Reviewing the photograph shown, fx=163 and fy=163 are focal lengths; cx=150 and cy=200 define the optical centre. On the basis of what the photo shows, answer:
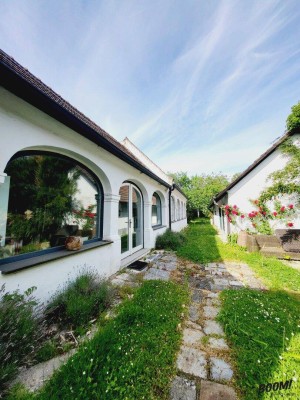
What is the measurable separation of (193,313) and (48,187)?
3321 millimetres

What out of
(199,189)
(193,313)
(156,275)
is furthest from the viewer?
(199,189)

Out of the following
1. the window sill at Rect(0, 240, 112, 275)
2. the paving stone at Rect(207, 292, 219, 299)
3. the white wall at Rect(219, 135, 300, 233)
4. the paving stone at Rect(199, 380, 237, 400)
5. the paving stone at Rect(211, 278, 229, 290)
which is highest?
the white wall at Rect(219, 135, 300, 233)

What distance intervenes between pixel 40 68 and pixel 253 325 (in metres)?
7.03

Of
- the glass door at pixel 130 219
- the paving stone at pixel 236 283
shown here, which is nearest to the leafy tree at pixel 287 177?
the paving stone at pixel 236 283

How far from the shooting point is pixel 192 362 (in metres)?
1.81

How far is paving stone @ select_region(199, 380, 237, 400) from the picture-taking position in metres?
1.45

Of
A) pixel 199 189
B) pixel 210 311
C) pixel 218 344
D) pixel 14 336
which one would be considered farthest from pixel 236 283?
pixel 199 189

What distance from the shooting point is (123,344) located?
1.91m

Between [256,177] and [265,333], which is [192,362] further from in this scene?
[256,177]

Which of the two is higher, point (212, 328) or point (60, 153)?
point (60, 153)

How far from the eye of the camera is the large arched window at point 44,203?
2.44 metres

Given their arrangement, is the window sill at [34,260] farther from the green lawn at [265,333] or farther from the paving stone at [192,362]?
the green lawn at [265,333]

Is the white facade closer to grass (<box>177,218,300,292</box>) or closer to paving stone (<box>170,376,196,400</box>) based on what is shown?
paving stone (<box>170,376,196,400</box>)

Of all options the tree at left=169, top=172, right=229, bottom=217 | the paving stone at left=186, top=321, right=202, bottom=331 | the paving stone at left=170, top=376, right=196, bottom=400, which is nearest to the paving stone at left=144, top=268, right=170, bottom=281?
the paving stone at left=186, top=321, right=202, bottom=331
